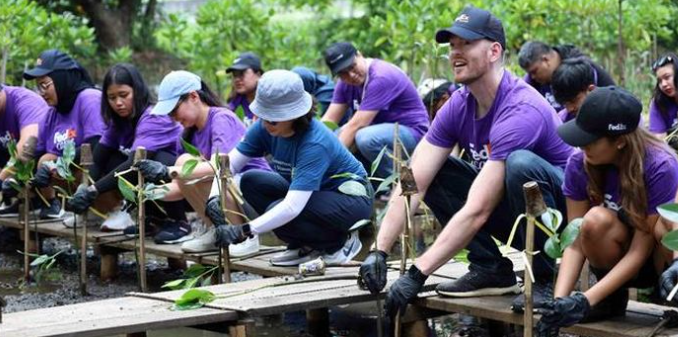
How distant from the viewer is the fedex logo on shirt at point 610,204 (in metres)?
4.77

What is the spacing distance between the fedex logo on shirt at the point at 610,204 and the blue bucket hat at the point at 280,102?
179 cm

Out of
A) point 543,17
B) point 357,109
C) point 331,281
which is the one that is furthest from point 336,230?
point 543,17

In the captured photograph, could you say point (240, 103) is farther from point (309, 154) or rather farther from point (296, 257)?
point (309, 154)

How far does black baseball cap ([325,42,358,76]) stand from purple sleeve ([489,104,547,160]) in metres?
3.71

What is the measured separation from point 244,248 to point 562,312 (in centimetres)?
260

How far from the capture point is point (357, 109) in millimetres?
9320

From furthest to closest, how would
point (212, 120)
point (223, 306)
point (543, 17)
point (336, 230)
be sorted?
point (543, 17) → point (212, 120) → point (336, 230) → point (223, 306)

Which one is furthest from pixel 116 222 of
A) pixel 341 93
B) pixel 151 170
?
pixel 341 93

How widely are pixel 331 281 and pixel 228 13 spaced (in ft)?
24.9

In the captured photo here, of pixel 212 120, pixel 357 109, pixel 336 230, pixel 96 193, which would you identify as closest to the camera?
pixel 336 230

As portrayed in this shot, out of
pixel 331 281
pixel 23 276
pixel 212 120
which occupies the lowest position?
pixel 23 276

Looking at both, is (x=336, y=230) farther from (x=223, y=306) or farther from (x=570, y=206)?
(x=570, y=206)

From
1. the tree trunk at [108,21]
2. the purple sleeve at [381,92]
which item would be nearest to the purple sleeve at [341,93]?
the purple sleeve at [381,92]

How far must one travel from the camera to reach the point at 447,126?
5520 mm
